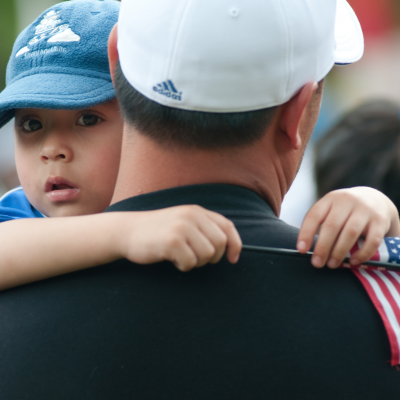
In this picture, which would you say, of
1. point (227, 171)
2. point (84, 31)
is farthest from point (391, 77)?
point (227, 171)

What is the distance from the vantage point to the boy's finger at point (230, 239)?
3.85 ft

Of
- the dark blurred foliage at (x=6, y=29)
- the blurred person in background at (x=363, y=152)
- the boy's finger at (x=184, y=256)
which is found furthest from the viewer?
the dark blurred foliage at (x=6, y=29)

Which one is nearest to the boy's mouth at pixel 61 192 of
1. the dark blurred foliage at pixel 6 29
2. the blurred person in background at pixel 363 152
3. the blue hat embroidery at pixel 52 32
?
the blue hat embroidery at pixel 52 32

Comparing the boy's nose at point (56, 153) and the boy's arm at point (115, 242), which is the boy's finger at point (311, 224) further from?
the boy's nose at point (56, 153)

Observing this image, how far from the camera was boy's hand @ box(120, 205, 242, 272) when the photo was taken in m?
1.15

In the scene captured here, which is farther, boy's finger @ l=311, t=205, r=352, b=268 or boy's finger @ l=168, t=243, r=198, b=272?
boy's finger @ l=311, t=205, r=352, b=268

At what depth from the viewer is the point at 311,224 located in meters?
1.37

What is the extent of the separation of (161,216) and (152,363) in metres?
0.30

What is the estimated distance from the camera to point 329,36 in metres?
1.48

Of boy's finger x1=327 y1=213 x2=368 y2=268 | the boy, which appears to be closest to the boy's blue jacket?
the boy

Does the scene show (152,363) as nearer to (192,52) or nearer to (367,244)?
(367,244)

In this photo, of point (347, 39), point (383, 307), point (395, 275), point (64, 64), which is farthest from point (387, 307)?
point (64, 64)

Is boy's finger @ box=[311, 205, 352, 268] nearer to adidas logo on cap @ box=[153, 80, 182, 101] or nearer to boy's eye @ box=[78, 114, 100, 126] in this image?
adidas logo on cap @ box=[153, 80, 182, 101]

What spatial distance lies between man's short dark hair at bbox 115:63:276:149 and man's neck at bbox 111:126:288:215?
0.07 ft
